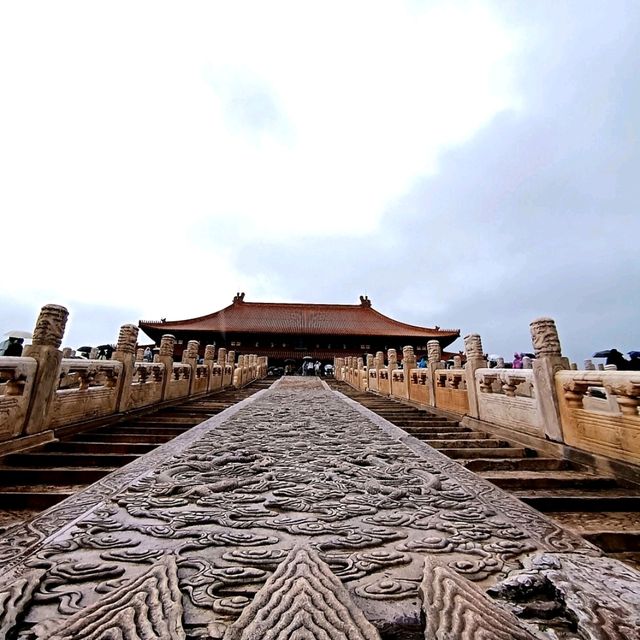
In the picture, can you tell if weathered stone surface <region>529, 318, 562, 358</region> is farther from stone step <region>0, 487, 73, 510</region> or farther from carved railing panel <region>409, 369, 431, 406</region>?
stone step <region>0, 487, 73, 510</region>

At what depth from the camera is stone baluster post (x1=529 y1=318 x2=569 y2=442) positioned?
4.29m

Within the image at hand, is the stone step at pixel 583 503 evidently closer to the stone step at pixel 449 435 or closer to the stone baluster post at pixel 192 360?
the stone step at pixel 449 435

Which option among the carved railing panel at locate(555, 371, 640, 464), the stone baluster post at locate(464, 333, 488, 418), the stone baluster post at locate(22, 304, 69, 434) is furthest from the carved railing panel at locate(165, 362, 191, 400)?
the carved railing panel at locate(555, 371, 640, 464)

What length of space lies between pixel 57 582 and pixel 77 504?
1.06 m

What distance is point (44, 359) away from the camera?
440cm

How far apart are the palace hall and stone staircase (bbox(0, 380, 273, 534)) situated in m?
25.0

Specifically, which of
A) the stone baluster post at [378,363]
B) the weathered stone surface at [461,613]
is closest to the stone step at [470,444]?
the weathered stone surface at [461,613]

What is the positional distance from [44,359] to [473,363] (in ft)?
22.3

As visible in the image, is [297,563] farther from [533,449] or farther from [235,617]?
[533,449]

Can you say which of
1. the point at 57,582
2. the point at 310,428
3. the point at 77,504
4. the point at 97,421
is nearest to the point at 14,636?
the point at 57,582

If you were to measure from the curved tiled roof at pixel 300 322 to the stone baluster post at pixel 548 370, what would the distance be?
2629cm

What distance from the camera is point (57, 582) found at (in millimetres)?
1511

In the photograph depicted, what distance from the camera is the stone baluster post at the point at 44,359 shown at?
4242 mm

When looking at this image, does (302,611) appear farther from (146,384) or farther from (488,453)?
(146,384)
